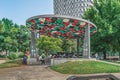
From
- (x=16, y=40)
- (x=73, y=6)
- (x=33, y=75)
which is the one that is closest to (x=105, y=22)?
(x=33, y=75)

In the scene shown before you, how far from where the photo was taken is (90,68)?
72.2ft

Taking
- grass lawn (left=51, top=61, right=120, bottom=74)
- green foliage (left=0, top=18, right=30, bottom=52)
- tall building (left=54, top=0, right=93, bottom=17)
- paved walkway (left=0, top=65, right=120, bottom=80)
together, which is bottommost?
paved walkway (left=0, top=65, right=120, bottom=80)

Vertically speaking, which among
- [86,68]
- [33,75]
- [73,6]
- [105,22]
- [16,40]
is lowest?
[33,75]

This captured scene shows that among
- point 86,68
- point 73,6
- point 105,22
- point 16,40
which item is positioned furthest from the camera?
point 73,6

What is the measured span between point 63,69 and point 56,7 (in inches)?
5510

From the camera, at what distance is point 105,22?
35.6 metres

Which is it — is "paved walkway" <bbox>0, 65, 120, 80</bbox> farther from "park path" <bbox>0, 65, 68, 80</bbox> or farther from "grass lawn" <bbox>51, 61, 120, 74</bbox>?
"grass lawn" <bbox>51, 61, 120, 74</bbox>

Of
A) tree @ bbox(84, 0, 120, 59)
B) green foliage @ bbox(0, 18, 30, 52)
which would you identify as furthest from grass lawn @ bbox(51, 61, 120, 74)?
green foliage @ bbox(0, 18, 30, 52)

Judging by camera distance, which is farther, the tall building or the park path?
the tall building

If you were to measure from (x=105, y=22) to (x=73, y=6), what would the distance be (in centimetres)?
11145

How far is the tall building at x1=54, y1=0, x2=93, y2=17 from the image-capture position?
143700 mm

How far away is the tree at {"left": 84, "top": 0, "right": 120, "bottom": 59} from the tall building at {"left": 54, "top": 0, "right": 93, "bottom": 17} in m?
102

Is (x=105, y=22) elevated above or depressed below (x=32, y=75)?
above

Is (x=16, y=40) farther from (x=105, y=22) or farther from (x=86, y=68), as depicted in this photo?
(x=86, y=68)
